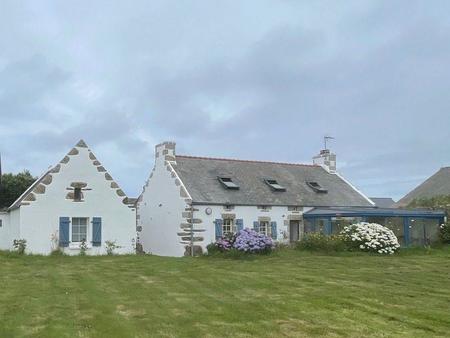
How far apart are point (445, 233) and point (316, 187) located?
732cm

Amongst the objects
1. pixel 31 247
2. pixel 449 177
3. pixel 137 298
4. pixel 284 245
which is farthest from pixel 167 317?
pixel 449 177

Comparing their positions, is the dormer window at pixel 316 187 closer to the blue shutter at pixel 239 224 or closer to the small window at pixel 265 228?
the small window at pixel 265 228

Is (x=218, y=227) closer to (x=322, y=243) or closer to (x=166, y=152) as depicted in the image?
(x=166, y=152)

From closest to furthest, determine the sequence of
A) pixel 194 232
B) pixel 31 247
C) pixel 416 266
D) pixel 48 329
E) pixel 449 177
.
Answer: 1. pixel 48 329
2. pixel 416 266
3. pixel 31 247
4. pixel 194 232
5. pixel 449 177

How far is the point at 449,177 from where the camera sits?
3928 cm

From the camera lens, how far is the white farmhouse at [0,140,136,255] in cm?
2205

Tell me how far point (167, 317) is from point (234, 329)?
1.29m

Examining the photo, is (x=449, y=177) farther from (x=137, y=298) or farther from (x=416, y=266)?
A: (x=137, y=298)

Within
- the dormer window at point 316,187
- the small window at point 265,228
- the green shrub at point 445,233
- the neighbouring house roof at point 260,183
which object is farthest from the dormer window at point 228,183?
the green shrub at point 445,233

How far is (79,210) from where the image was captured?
23.0 metres

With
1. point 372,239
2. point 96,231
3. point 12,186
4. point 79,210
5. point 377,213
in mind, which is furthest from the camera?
point 12,186

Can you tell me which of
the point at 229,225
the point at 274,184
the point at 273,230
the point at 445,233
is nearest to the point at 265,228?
the point at 273,230

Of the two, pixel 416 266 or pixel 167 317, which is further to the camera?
pixel 416 266

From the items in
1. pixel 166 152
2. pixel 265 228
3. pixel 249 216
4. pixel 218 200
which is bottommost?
pixel 265 228
